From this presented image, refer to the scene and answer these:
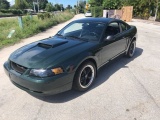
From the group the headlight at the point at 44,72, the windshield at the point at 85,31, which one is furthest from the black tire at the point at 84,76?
the windshield at the point at 85,31

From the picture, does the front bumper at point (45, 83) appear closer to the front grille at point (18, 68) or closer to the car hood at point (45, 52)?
the front grille at point (18, 68)

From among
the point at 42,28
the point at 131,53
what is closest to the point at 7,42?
the point at 42,28

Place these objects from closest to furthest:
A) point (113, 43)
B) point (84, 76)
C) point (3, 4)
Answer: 1. point (84, 76)
2. point (113, 43)
3. point (3, 4)

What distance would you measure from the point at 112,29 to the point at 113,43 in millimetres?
498

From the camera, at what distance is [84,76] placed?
3658 millimetres

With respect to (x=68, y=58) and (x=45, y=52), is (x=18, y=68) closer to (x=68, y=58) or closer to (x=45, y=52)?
(x=45, y=52)

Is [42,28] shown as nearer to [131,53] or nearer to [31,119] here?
[131,53]

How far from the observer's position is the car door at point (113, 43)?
13.5ft

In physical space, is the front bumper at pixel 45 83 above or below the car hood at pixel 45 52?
below

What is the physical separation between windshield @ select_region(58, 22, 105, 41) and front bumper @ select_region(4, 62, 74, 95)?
1.35 metres

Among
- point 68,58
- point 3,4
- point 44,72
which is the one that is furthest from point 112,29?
point 3,4

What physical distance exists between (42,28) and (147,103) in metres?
11.7

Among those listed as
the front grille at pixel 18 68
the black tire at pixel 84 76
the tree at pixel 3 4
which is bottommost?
the black tire at pixel 84 76

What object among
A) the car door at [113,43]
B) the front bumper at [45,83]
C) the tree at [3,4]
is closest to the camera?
the front bumper at [45,83]
